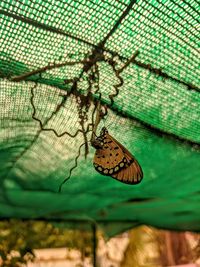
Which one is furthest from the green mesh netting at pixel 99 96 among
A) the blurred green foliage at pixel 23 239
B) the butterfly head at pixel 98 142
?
the blurred green foliage at pixel 23 239

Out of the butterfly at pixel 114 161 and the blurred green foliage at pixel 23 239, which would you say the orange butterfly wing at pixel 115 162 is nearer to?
the butterfly at pixel 114 161

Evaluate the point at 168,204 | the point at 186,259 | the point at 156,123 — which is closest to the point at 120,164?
the point at 156,123

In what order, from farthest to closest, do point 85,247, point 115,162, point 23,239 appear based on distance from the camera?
1. point 85,247
2. point 23,239
3. point 115,162

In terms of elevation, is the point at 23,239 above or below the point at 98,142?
below

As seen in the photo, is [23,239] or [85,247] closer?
[23,239]

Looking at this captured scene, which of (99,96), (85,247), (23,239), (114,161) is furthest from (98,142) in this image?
(85,247)

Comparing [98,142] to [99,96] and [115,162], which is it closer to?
[115,162]
